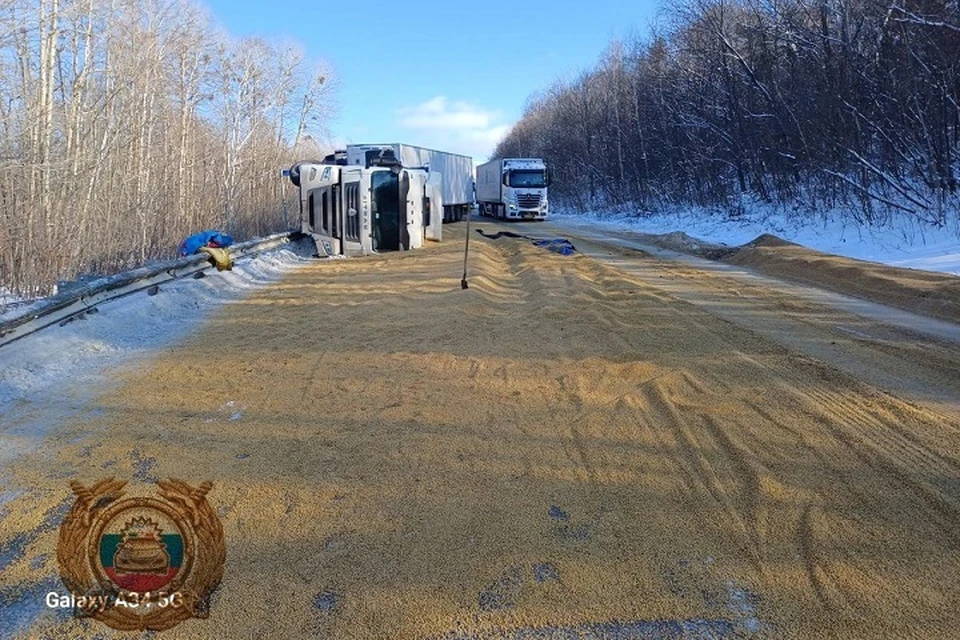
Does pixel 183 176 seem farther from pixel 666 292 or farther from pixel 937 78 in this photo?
pixel 937 78

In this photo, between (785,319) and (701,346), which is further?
(785,319)

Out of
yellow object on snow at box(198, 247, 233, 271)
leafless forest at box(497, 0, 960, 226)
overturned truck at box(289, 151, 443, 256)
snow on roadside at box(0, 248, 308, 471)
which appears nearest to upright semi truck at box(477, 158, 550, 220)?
leafless forest at box(497, 0, 960, 226)

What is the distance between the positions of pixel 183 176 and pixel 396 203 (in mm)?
5785

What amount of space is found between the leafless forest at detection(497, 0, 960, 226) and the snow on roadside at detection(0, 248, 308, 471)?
57.6 feet

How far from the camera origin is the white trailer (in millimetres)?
27859

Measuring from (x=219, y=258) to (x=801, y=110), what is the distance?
21.6 metres

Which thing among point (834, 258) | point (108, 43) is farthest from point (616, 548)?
point (108, 43)

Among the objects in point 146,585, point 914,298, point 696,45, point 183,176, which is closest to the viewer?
point 146,585

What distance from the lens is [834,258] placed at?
43.7 ft

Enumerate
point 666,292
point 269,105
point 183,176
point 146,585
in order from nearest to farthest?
point 146,585 < point 666,292 < point 183,176 < point 269,105

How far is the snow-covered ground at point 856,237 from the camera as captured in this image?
43.4 ft

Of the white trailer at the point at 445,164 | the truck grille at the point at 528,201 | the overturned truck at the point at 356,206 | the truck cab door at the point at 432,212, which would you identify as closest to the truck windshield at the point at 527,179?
the truck grille at the point at 528,201

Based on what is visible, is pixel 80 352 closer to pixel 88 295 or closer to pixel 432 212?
pixel 88 295

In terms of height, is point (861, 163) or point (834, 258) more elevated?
point (861, 163)
